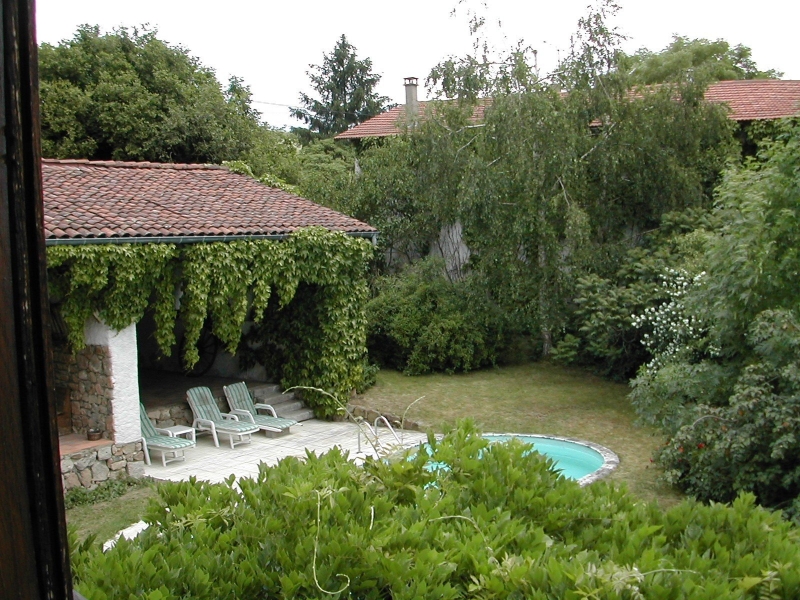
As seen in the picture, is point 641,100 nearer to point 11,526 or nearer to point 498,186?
point 498,186

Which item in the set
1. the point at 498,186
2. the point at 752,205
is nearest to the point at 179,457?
the point at 498,186

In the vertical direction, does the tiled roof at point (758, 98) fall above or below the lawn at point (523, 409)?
above

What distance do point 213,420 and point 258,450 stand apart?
3.88 ft

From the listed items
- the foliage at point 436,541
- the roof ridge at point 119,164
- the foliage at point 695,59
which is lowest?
the foliage at point 436,541

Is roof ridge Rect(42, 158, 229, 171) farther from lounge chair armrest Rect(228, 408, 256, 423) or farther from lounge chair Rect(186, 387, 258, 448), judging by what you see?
lounge chair armrest Rect(228, 408, 256, 423)

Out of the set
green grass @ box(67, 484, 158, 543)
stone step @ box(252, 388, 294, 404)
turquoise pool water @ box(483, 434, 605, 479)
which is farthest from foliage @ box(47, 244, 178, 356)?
turquoise pool water @ box(483, 434, 605, 479)

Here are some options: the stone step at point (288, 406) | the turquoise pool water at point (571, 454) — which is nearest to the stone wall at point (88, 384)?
the stone step at point (288, 406)

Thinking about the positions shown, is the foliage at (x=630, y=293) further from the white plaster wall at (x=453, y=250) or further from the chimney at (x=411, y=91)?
the chimney at (x=411, y=91)

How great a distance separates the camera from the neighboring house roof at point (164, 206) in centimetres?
1059

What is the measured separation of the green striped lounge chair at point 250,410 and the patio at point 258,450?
0.23m

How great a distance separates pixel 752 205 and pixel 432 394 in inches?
290

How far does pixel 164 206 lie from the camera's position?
12.3 metres

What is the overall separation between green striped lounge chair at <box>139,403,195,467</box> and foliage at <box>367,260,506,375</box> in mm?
5897

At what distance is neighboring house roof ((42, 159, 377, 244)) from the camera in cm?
1059
